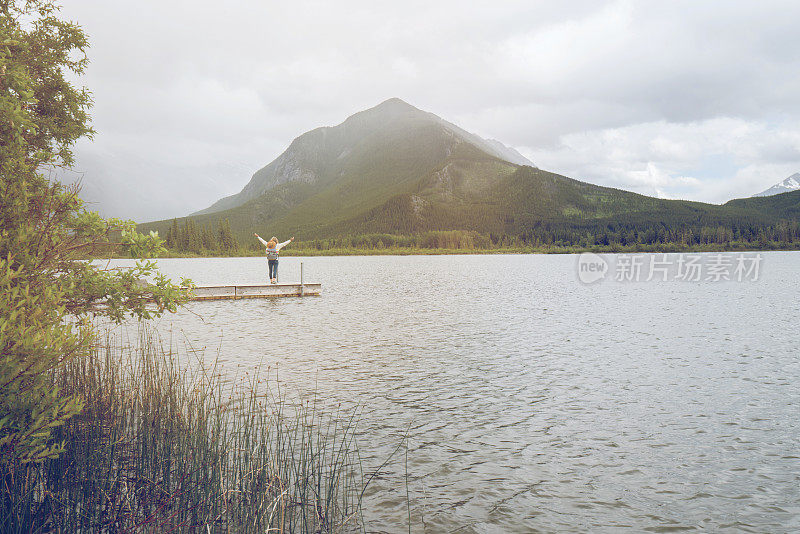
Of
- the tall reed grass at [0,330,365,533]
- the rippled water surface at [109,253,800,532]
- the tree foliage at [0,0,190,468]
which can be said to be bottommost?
the rippled water surface at [109,253,800,532]

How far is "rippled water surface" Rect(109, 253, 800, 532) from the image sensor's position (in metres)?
6.92

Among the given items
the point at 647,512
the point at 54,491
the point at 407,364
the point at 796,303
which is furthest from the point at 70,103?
the point at 796,303

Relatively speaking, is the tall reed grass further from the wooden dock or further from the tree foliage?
the wooden dock

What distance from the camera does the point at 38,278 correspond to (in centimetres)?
648

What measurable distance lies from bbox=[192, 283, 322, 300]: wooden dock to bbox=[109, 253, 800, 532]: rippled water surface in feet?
26.0

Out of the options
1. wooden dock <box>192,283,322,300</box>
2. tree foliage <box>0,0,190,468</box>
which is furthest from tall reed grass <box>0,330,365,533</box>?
wooden dock <box>192,283,322,300</box>

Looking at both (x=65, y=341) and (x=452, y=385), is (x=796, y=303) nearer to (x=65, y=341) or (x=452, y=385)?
(x=452, y=385)

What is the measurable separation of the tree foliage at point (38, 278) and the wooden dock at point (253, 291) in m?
24.6

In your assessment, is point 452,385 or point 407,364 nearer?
point 452,385

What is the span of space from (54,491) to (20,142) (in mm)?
4464

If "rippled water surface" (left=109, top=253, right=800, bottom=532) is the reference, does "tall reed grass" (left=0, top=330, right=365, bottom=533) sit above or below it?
above

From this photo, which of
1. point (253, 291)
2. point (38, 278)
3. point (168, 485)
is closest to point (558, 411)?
point (168, 485)

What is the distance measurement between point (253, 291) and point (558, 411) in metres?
27.5

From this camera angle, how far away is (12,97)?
643cm
